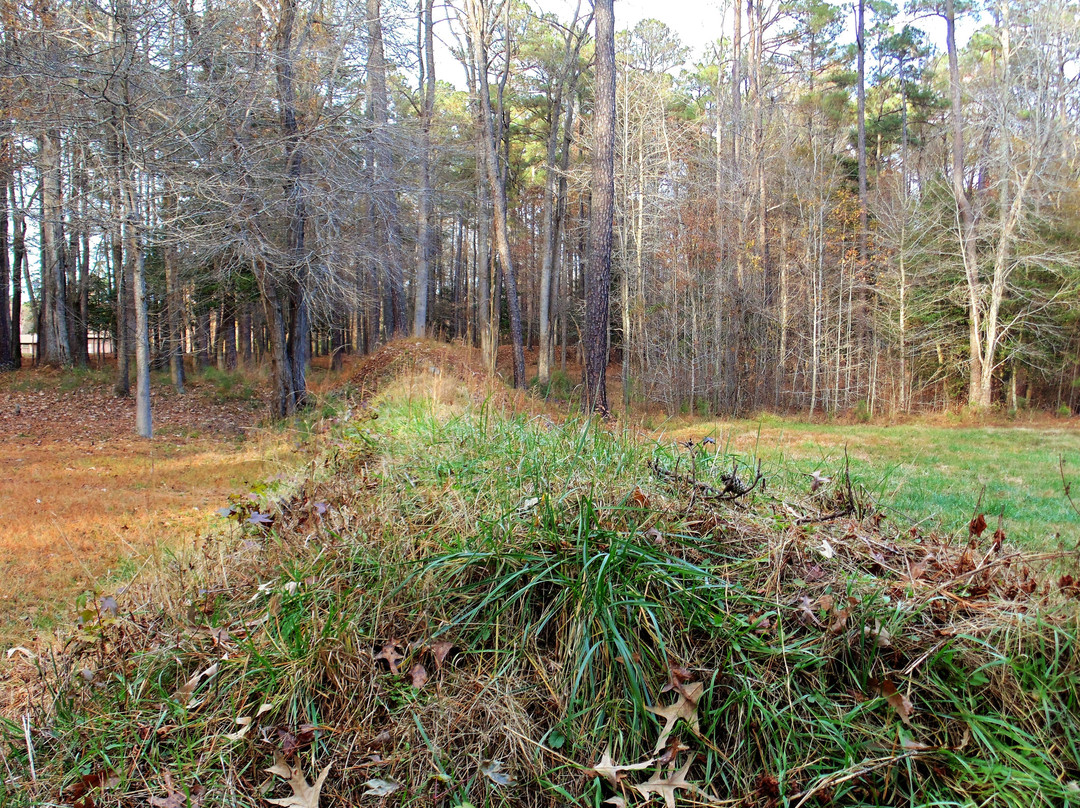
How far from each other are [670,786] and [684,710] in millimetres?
212

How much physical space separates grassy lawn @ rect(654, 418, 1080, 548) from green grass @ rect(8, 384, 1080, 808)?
2.64 ft

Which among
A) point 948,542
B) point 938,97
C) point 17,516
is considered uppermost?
point 938,97

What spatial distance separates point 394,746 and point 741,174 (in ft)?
58.5

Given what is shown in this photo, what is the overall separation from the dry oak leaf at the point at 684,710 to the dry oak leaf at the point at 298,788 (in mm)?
974

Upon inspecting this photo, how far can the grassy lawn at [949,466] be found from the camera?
4035 mm

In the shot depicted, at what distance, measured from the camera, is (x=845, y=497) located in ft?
10.2

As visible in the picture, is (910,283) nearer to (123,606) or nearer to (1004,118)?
(1004,118)

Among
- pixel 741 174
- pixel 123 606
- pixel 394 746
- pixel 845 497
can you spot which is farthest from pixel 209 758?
pixel 741 174

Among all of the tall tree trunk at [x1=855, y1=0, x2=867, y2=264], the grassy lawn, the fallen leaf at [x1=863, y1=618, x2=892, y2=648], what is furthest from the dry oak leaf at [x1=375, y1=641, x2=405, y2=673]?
the tall tree trunk at [x1=855, y1=0, x2=867, y2=264]

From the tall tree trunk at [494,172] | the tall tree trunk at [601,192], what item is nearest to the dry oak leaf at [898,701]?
the tall tree trunk at [601,192]

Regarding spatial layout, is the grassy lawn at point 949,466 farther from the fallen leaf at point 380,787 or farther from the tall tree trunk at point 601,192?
the fallen leaf at point 380,787

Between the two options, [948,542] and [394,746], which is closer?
[394,746]

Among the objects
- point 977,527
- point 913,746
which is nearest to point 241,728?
point 913,746

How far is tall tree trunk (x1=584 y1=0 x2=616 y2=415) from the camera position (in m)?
9.70
